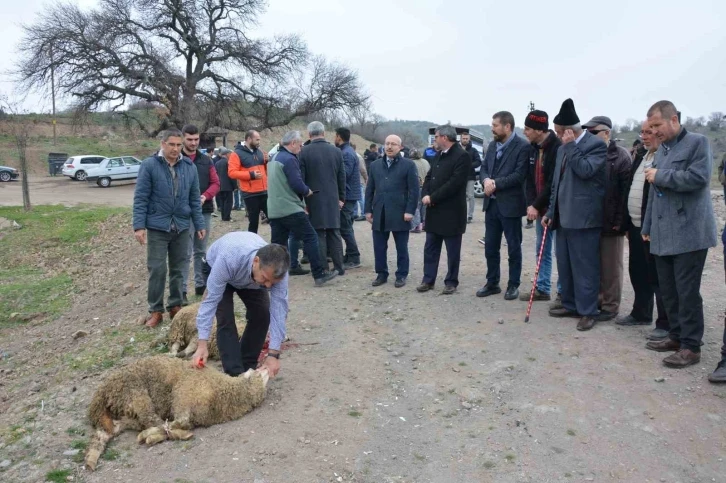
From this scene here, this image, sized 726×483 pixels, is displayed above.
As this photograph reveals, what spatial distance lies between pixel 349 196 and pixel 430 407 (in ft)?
16.8

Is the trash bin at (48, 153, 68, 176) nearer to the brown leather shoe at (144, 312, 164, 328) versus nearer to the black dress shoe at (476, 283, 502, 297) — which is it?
the brown leather shoe at (144, 312, 164, 328)

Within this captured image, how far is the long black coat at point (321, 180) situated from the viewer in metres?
8.34

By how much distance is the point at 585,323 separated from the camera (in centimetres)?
592

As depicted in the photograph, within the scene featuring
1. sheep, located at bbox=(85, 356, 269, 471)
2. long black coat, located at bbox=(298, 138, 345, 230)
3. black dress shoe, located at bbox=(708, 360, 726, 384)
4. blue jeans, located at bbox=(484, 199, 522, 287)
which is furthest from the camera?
long black coat, located at bbox=(298, 138, 345, 230)

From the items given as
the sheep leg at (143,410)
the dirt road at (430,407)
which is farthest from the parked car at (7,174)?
the sheep leg at (143,410)

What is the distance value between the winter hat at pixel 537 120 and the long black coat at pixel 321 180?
2903mm

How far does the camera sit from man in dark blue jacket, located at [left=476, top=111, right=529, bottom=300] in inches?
268

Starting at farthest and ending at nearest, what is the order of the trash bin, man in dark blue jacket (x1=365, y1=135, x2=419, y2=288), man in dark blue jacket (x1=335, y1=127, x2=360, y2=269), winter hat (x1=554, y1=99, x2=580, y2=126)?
the trash bin < man in dark blue jacket (x1=335, y1=127, x2=360, y2=269) < man in dark blue jacket (x1=365, y1=135, x2=419, y2=288) < winter hat (x1=554, y1=99, x2=580, y2=126)

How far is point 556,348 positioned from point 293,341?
256cm

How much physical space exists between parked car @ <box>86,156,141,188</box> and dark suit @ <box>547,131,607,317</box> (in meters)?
27.1

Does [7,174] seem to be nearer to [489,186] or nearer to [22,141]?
[22,141]

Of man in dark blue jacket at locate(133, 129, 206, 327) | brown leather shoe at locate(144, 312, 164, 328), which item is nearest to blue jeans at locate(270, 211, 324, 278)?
man in dark blue jacket at locate(133, 129, 206, 327)

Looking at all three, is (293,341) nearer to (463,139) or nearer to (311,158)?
(311,158)

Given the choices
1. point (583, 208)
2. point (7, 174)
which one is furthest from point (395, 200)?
point (7, 174)
